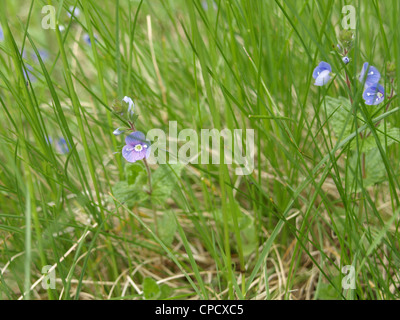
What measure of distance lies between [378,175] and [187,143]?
2.71 feet

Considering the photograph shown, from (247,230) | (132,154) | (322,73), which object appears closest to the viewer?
(322,73)

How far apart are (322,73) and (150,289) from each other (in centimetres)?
93

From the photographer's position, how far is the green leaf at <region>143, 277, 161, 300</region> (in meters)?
1.45

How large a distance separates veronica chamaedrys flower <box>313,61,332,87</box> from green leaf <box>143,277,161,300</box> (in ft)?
2.84

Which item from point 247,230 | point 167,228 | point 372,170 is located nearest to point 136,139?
point 167,228

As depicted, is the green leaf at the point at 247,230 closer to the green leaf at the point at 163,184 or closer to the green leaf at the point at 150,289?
the green leaf at the point at 163,184

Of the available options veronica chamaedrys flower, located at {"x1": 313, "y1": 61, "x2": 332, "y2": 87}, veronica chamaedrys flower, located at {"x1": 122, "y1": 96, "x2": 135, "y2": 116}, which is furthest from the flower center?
veronica chamaedrys flower, located at {"x1": 313, "y1": 61, "x2": 332, "y2": 87}

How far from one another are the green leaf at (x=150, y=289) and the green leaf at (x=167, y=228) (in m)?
0.20

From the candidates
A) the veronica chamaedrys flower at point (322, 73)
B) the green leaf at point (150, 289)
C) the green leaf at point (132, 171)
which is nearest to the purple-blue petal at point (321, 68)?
the veronica chamaedrys flower at point (322, 73)

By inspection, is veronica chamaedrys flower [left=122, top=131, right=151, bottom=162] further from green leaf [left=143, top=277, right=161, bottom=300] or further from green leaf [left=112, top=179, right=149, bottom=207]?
green leaf [left=143, top=277, right=161, bottom=300]

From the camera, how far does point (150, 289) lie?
4.77ft

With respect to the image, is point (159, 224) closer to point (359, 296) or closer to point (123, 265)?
point (123, 265)

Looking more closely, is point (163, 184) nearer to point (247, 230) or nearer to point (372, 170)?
point (247, 230)
